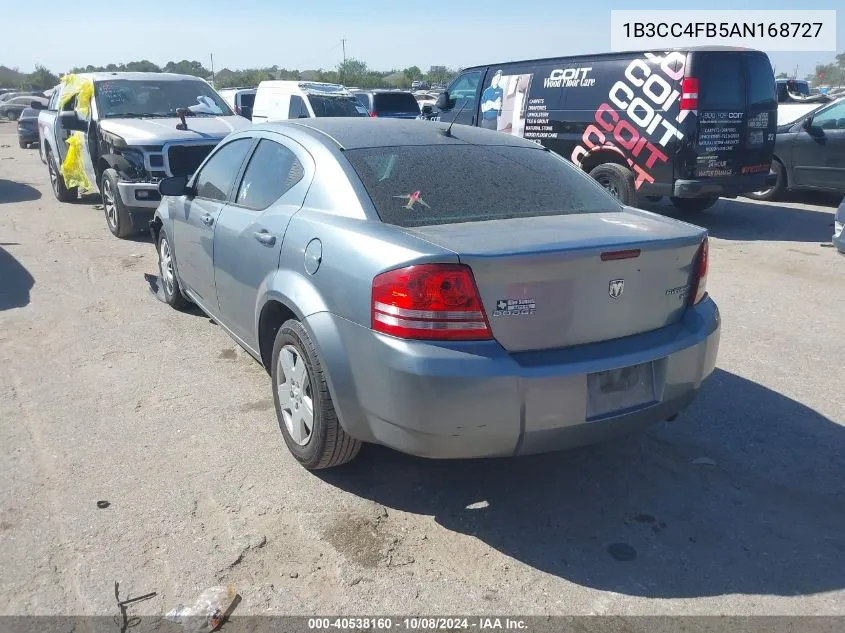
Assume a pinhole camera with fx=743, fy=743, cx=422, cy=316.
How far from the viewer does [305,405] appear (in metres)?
3.50

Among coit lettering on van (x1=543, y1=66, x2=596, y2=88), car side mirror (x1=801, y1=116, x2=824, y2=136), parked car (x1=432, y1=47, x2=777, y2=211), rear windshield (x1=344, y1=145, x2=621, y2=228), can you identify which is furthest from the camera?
car side mirror (x1=801, y1=116, x2=824, y2=136)

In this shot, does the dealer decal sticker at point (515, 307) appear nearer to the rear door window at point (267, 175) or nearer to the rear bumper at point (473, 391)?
the rear bumper at point (473, 391)

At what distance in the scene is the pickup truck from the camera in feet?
27.8

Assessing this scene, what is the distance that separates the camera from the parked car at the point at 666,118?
339 inches

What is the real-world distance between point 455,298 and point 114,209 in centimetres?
732

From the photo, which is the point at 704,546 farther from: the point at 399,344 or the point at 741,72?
the point at 741,72

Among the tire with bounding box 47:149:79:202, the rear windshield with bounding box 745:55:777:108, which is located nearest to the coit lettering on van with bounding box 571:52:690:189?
the rear windshield with bounding box 745:55:777:108

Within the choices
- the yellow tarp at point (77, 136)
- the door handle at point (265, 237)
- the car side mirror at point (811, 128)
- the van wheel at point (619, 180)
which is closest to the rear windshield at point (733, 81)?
the van wheel at point (619, 180)

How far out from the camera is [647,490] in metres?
3.50

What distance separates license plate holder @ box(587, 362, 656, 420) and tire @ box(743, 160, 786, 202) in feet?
30.0

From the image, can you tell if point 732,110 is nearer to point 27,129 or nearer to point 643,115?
point 643,115

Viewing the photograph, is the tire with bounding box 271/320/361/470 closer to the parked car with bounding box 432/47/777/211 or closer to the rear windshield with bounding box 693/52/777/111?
the parked car with bounding box 432/47/777/211

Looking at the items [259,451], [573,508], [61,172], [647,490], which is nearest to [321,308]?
[259,451]

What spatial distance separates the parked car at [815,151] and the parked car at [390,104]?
9927 millimetres
